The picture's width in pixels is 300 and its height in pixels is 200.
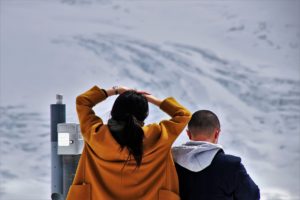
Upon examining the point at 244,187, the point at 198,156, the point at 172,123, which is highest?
the point at 172,123

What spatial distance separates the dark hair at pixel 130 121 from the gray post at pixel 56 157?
2.90 feet

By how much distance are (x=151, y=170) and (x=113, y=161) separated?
135 mm

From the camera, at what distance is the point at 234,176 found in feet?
5.53

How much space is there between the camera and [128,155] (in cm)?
161

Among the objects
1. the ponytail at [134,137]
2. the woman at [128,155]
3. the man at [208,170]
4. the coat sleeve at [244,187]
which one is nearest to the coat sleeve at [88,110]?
the woman at [128,155]

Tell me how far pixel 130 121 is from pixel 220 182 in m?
0.40

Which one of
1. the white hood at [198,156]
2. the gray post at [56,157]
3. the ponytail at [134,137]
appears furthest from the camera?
the gray post at [56,157]

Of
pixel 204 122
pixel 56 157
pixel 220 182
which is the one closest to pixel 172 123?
pixel 204 122

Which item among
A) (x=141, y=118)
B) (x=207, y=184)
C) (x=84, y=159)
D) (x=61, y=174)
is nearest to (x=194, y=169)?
(x=207, y=184)

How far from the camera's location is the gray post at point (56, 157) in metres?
2.42

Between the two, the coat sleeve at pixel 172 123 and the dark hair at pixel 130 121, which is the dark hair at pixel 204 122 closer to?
the coat sleeve at pixel 172 123

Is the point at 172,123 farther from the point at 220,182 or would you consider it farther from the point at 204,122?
the point at 220,182

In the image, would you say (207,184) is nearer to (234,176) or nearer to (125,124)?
(234,176)

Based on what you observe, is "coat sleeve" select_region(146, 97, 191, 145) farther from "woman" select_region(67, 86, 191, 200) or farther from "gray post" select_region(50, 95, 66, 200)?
"gray post" select_region(50, 95, 66, 200)
